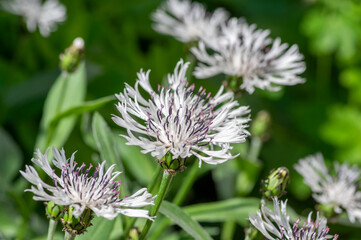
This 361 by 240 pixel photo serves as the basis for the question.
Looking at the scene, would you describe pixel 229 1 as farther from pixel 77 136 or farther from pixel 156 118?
pixel 156 118

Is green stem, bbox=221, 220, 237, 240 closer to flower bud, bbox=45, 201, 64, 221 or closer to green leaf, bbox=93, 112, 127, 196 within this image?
green leaf, bbox=93, 112, 127, 196

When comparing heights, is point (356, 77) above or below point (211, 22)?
above

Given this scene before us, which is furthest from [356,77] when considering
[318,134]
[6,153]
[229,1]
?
[6,153]

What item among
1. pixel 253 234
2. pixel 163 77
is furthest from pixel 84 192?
pixel 163 77

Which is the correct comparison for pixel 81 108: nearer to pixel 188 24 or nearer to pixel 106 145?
pixel 106 145

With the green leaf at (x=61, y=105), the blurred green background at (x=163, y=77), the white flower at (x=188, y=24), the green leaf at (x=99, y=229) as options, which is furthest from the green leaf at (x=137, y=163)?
the green leaf at (x=99, y=229)

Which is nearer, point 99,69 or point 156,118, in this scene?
point 156,118
